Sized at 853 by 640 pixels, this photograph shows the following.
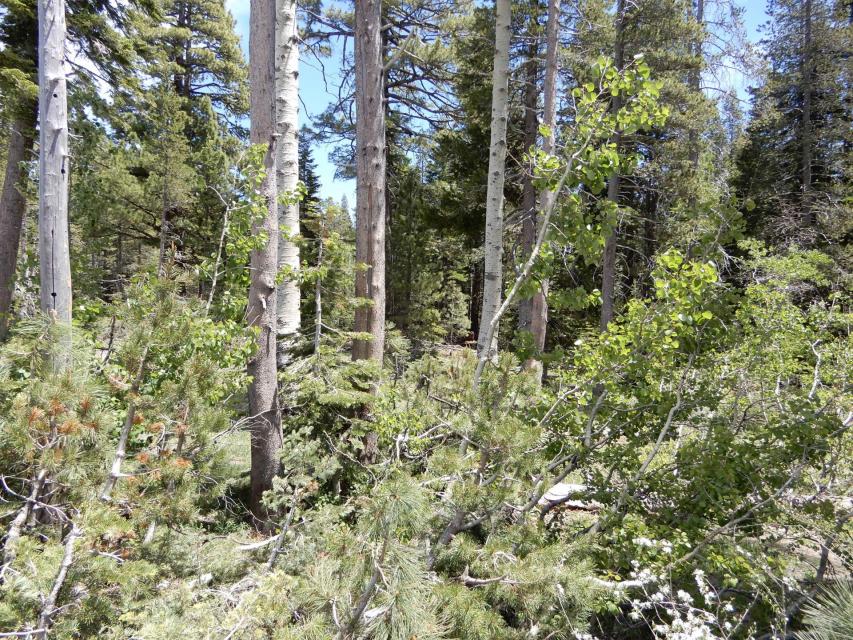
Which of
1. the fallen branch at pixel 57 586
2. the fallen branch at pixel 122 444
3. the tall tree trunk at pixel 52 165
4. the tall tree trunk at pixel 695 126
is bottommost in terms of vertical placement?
the fallen branch at pixel 57 586

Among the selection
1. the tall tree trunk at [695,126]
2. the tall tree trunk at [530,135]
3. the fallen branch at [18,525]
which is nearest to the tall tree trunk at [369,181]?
the fallen branch at [18,525]

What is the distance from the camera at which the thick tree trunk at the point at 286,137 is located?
4344mm

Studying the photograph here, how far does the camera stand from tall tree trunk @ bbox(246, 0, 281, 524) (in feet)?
12.7

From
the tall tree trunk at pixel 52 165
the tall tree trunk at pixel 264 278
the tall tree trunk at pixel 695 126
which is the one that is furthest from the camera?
the tall tree trunk at pixel 695 126

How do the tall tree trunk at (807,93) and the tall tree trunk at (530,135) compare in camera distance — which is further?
the tall tree trunk at (807,93)

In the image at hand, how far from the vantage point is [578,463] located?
3.04 m

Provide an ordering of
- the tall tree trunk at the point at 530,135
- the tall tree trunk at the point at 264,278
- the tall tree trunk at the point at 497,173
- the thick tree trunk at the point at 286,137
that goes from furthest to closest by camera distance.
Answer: the tall tree trunk at the point at 530,135 → the thick tree trunk at the point at 286,137 → the tall tree trunk at the point at 497,173 → the tall tree trunk at the point at 264,278

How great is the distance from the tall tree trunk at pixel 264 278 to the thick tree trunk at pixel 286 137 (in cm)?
25

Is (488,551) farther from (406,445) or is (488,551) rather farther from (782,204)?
(782,204)

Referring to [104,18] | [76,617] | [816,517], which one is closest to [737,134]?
[816,517]

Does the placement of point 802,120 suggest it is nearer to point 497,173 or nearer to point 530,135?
point 530,135

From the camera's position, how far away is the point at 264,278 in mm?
3965

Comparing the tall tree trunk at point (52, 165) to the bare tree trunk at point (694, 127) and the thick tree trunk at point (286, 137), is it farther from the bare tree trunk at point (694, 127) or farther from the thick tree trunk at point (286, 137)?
the bare tree trunk at point (694, 127)

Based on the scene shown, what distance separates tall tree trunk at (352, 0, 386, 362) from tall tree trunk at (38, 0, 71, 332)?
8.67ft
